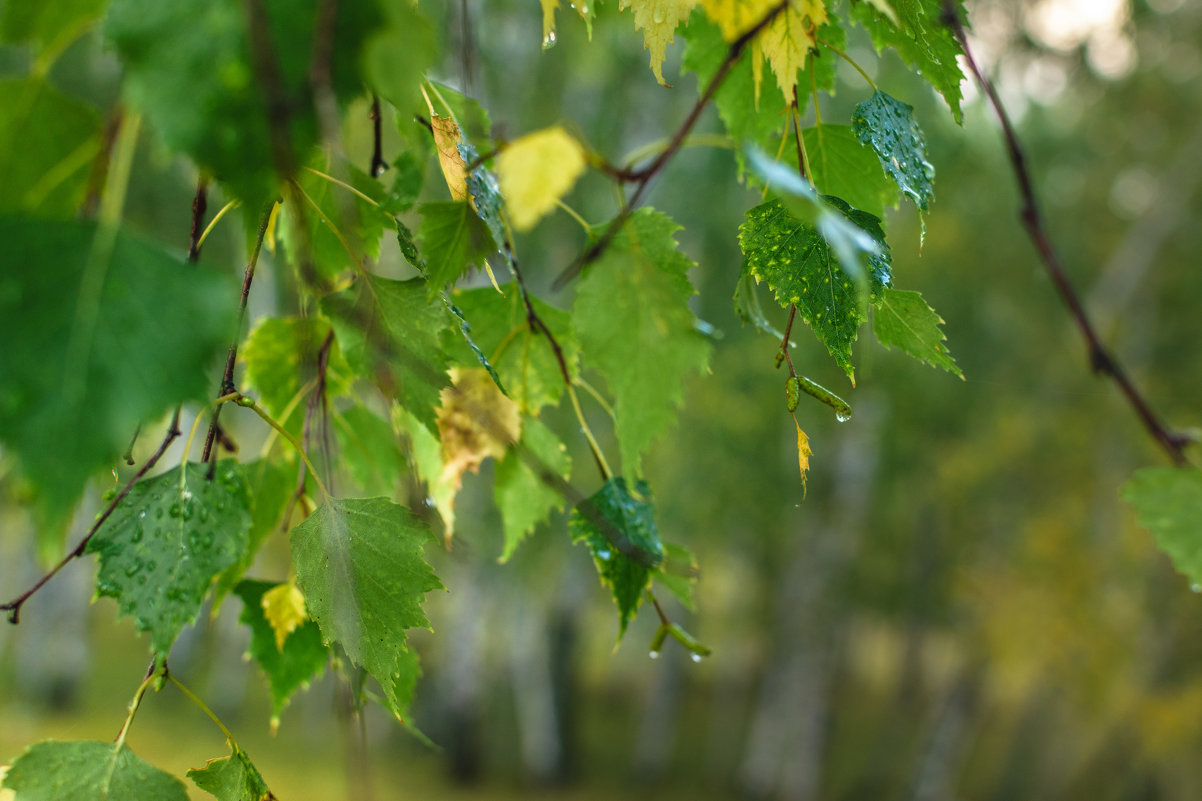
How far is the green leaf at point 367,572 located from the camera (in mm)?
444

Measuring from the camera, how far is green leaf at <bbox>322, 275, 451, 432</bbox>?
45 centimetres

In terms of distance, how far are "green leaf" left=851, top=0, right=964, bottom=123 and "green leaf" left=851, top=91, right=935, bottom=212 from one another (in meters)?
0.02

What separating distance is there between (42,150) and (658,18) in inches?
13.2

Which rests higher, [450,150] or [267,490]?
[450,150]

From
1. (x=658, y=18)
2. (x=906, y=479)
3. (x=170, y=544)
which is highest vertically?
(x=906, y=479)

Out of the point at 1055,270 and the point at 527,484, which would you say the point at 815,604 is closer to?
the point at 527,484

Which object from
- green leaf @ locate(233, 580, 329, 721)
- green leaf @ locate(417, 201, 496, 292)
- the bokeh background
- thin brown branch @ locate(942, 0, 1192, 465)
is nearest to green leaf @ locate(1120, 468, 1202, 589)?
thin brown branch @ locate(942, 0, 1192, 465)

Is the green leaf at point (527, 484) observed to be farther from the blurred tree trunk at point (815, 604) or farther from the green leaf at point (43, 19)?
the blurred tree trunk at point (815, 604)

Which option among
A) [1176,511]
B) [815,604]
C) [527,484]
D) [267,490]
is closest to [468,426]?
[527,484]

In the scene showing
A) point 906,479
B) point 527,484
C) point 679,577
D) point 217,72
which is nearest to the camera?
point 217,72

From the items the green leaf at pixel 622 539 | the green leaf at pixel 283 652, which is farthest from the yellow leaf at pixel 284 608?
the green leaf at pixel 622 539

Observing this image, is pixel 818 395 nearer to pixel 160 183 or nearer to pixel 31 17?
pixel 31 17

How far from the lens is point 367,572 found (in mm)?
→ 457

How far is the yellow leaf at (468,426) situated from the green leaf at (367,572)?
13 cm
